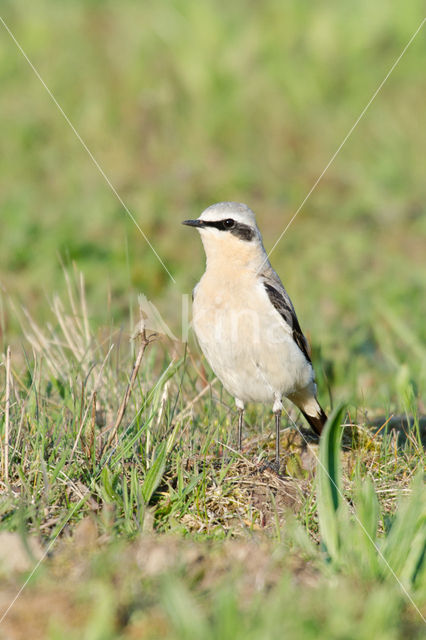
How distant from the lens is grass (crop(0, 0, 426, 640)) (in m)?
2.90

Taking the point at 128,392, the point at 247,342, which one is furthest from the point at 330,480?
the point at 247,342

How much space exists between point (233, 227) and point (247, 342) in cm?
75

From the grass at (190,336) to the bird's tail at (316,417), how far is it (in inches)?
7.3

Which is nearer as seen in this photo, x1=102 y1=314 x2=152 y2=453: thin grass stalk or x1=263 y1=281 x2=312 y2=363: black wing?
x1=102 y1=314 x2=152 y2=453: thin grass stalk

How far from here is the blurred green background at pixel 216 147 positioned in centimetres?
840

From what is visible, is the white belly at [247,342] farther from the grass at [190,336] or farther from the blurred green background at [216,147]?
the blurred green background at [216,147]

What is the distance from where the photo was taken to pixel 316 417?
5.11 m

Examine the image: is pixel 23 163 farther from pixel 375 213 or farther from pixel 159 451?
pixel 159 451

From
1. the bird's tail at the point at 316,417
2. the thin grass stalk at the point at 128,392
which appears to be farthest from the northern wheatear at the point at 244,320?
the thin grass stalk at the point at 128,392

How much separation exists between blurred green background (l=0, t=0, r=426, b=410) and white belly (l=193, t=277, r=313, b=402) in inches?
96.0

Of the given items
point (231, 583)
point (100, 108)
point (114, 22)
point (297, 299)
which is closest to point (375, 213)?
point (297, 299)

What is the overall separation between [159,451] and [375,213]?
22.2 ft

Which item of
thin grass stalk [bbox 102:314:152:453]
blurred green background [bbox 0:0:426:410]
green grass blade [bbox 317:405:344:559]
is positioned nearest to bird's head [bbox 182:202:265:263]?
thin grass stalk [bbox 102:314:152:453]

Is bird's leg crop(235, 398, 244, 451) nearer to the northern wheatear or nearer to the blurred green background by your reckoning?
the northern wheatear
